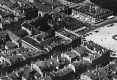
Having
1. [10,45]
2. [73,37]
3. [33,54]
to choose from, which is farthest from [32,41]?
[73,37]

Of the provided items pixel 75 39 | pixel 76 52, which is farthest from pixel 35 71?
pixel 75 39

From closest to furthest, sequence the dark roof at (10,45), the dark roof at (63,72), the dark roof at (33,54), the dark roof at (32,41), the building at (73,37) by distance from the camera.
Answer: the dark roof at (63,72) < the dark roof at (33,54) < the dark roof at (32,41) < the dark roof at (10,45) < the building at (73,37)

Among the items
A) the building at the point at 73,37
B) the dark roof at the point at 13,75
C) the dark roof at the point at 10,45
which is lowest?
the dark roof at the point at 10,45

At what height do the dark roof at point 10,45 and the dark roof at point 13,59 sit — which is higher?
the dark roof at point 13,59

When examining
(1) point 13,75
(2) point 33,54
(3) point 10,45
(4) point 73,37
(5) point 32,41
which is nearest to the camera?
(1) point 13,75

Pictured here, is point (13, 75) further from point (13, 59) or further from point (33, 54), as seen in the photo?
point (33, 54)

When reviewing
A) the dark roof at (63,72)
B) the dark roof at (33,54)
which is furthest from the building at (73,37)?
the dark roof at (63,72)

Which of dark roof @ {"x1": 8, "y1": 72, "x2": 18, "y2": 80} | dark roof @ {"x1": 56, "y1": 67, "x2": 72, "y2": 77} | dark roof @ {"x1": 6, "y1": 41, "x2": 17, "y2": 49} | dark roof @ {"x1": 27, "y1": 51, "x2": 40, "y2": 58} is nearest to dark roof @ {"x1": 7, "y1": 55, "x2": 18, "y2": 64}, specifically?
dark roof @ {"x1": 27, "y1": 51, "x2": 40, "y2": 58}

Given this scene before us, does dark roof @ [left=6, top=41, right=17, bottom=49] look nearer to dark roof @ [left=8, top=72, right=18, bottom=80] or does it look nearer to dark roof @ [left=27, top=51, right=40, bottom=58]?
dark roof @ [left=27, top=51, right=40, bottom=58]

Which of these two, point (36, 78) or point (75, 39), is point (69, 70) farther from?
point (75, 39)

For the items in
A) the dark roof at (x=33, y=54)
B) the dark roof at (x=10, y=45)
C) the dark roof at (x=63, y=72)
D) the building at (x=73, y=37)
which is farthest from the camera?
the building at (x=73, y=37)

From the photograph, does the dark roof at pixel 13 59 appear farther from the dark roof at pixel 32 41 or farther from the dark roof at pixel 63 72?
the dark roof at pixel 63 72
